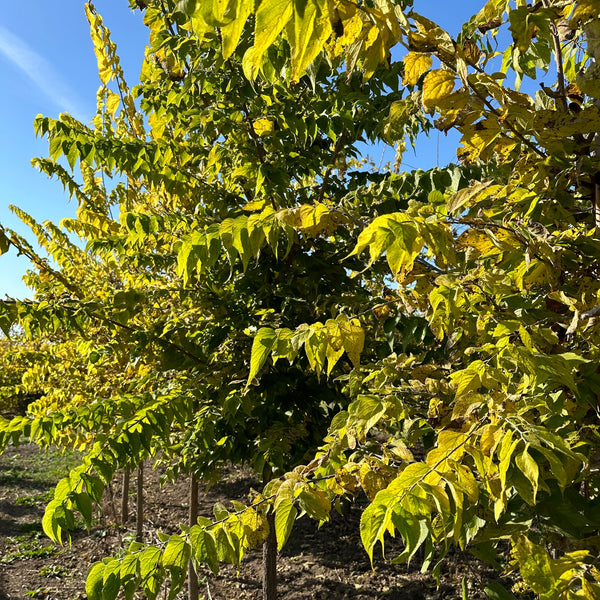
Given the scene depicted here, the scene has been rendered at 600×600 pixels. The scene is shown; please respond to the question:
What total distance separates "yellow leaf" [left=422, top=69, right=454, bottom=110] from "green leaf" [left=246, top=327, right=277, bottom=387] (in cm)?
83

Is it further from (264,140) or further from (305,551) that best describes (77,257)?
(305,551)

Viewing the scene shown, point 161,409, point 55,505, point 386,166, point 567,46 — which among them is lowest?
point 55,505

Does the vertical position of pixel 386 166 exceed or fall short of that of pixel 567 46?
it exceeds it

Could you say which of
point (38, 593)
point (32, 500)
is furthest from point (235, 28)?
point (32, 500)

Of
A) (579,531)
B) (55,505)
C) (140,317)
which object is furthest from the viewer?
(140,317)

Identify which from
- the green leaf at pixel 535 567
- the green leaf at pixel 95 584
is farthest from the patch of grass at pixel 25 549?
the green leaf at pixel 535 567

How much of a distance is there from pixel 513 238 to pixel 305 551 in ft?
25.2

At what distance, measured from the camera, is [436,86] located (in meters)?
1.33

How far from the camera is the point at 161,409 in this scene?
2.77 meters

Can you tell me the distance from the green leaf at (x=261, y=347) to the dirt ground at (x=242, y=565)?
4.17 m

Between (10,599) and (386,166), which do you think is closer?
(386,166)

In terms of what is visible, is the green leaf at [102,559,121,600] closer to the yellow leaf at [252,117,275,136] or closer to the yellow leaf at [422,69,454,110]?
the yellow leaf at [422,69,454,110]

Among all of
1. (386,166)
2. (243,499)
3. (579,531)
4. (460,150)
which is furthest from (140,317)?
(243,499)

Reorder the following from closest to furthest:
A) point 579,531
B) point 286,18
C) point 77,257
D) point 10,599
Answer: point 286,18, point 579,531, point 77,257, point 10,599
